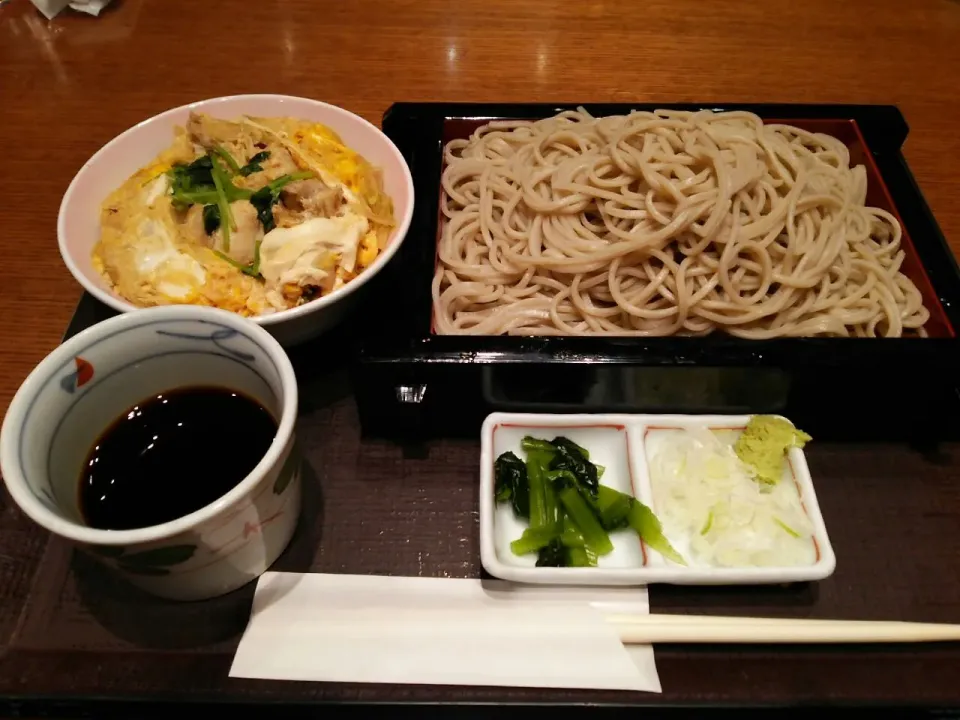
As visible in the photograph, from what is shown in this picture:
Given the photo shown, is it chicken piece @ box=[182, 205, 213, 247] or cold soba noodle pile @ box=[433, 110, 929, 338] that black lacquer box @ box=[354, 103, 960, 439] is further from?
A: chicken piece @ box=[182, 205, 213, 247]

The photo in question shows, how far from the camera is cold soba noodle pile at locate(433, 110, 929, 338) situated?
1380mm

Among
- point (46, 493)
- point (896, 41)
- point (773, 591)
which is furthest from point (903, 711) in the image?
point (896, 41)

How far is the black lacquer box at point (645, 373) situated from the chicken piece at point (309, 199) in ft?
0.53

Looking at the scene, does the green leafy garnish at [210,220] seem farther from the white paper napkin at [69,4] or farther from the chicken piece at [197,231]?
the white paper napkin at [69,4]

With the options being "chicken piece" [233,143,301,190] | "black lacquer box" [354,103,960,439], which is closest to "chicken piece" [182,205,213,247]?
"chicken piece" [233,143,301,190]

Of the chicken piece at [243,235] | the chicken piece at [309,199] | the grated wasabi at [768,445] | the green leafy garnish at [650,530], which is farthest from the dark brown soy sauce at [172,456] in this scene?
the grated wasabi at [768,445]

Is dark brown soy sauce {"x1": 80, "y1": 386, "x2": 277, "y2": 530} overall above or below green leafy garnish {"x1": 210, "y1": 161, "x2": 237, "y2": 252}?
below

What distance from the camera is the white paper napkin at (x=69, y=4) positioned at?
2299 millimetres

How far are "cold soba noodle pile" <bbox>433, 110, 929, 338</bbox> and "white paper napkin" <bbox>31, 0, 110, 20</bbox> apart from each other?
5.18 feet

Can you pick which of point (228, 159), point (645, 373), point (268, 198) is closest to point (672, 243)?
point (645, 373)

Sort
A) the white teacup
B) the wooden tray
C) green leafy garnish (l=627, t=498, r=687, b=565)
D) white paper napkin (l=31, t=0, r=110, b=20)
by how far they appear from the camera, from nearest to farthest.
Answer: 1. the white teacup
2. the wooden tray
3. green leafy garnish (l=627, t=498, r=687, b=565)
4. white paper napkin (l=31, t=0, r=110, b=20)

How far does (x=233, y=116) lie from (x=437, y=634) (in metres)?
1.17

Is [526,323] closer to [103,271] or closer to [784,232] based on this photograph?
[784,232]

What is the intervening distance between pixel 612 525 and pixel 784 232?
721 mm
